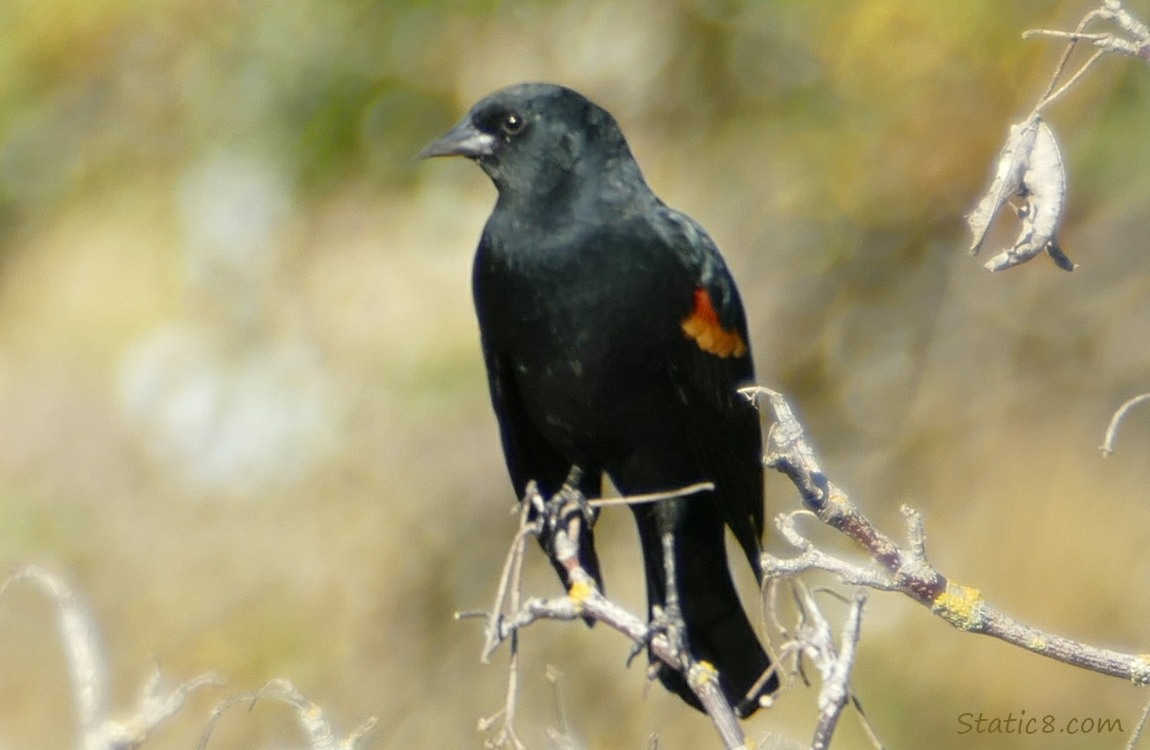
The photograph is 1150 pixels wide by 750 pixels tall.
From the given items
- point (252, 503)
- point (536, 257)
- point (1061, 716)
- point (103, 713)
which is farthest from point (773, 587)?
point (252, 503)

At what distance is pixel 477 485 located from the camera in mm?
4969

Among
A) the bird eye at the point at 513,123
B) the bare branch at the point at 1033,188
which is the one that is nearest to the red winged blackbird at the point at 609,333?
the bird eye at the point at 513,123

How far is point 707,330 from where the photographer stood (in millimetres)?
2830

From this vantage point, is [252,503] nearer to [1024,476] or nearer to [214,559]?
[214,559]

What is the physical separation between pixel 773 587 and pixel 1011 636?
0.28 meters

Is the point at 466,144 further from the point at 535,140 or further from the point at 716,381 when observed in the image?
the point at 716,381

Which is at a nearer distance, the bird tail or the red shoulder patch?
the red shoulder patch

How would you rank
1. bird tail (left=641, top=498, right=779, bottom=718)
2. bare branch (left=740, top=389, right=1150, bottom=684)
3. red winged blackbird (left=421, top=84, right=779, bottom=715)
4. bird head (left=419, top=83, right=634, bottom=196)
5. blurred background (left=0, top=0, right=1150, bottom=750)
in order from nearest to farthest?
bare branch (left=740, top=389, right=1150, bottom=684)
red winged blackbird (left=421, top=84, right=779, bottom=715)
bird head (left=419, top=83, right=634, bottom=196)
bird tail (left=641, top=498, right=779, bottom=718)
blurred background (left=0, top=0, right=1150, bottom=750)

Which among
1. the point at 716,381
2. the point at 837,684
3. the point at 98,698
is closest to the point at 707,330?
the point at 716,381

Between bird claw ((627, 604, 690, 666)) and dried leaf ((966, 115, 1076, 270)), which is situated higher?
dried leaf ((966, 115, 1076, 270))

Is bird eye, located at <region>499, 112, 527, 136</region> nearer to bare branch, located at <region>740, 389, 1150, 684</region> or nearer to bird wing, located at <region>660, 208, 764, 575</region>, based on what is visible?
bird wing, located at <region>660, 208, 764, 575</region>

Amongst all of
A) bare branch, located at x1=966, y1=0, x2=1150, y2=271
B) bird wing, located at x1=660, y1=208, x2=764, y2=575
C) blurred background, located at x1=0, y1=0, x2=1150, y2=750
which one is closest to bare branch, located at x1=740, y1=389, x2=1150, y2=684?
bare branch, located at x1=966, y1=0, x2=1150, y2=271

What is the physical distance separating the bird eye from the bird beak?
0.03 metres

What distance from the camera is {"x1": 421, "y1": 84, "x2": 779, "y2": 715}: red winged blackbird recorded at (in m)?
2.72
